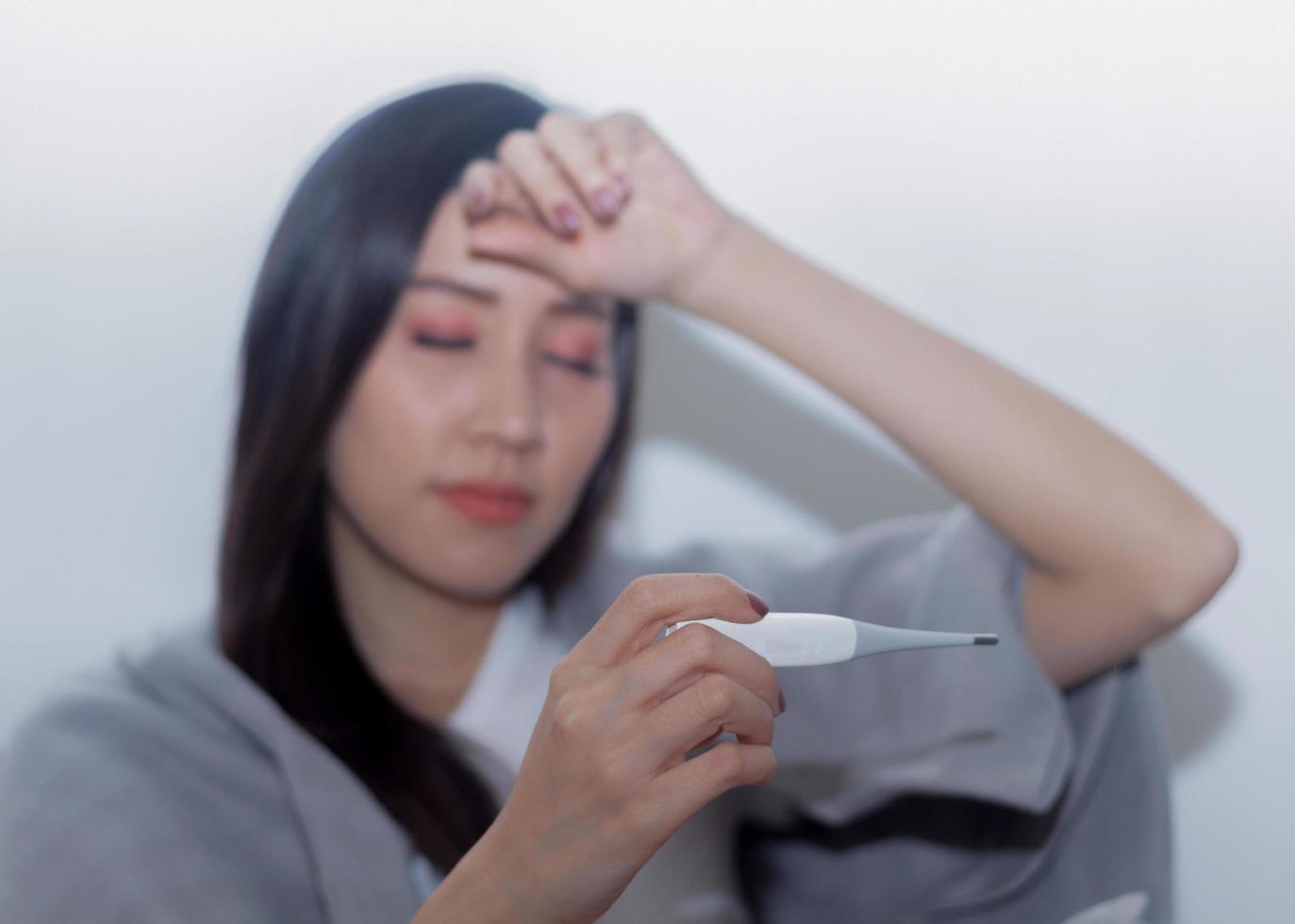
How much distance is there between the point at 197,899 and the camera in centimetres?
49

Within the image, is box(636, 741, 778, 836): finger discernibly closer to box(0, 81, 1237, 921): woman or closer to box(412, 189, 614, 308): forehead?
box(0, 81, 1237, 921): woman

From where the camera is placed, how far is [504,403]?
1.85 ft

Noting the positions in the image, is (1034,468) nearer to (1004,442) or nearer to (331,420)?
(1004,442)

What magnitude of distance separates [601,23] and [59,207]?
29cm

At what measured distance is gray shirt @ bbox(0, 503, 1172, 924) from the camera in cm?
51

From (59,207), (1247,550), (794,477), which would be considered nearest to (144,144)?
(59,207)

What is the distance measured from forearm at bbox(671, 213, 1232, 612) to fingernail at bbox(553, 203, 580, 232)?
95 mm

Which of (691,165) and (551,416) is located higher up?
(691,165)

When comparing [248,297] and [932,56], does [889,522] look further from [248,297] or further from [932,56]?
[248,297]

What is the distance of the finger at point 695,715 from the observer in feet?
1.14

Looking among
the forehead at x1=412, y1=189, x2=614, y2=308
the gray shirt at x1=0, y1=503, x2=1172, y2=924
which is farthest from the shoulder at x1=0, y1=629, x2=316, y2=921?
the forehead at x1=412, y1=189, x2=614, y2=308

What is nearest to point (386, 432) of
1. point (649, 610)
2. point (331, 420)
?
point (331, 420)

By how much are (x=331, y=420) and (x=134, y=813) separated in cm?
20

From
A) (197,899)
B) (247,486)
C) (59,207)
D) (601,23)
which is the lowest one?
(197,899)
